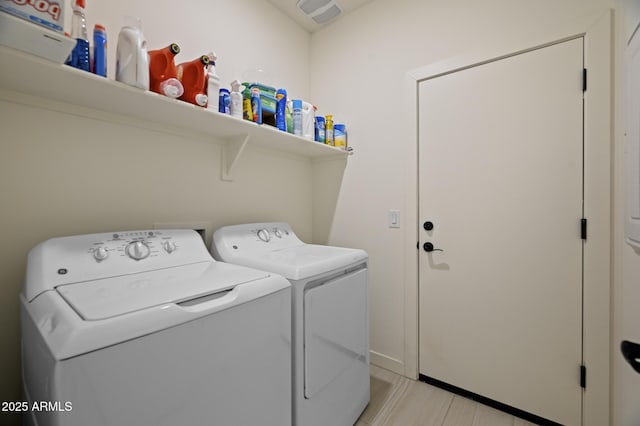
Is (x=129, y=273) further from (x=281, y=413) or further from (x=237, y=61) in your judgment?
(x=237, y=61)

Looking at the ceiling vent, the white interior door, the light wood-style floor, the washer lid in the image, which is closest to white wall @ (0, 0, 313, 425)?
the ceiling vent

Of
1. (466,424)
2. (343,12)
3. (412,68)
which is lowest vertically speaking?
(466,424)

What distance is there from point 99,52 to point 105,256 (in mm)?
774

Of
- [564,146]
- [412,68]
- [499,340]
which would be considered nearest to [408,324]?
[499,340]

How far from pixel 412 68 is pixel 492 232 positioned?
1217mm

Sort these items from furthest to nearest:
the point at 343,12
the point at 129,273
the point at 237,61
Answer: the point at 343,12 → the point at 237,61 → the point at 129,273

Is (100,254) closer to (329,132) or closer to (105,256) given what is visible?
(105,256)

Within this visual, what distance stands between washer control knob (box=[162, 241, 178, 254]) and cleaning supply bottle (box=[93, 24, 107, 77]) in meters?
0.70

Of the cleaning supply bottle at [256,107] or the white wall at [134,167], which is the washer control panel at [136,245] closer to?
the white wall at [134,167]

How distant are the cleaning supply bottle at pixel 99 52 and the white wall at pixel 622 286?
1702 millimetres

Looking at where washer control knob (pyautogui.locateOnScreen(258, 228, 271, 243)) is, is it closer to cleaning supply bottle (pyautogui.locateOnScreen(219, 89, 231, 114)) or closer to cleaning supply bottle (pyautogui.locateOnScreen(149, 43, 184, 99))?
cleaning supply bottle (pyautogui.locateOnScreen(219, 89, 231, 114))

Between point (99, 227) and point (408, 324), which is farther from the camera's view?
point (408, 324)

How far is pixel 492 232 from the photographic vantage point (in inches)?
62.9

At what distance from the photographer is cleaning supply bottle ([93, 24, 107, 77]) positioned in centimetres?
100
